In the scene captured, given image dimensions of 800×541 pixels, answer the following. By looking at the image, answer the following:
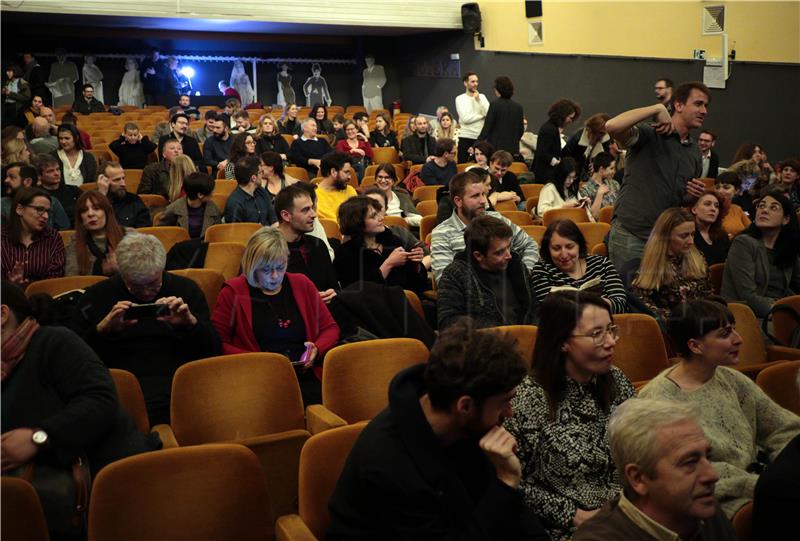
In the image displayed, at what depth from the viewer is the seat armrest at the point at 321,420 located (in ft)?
9.70

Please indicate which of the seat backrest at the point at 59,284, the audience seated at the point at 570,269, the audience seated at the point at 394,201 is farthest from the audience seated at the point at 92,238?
the audience seated at the point at 394,201

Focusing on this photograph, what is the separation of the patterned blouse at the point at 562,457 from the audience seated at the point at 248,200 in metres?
3.66

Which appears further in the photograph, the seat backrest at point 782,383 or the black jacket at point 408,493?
the seat backrest at point 782,383

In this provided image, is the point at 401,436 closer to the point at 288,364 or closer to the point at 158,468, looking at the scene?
the point at 158,468

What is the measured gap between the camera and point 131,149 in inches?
352

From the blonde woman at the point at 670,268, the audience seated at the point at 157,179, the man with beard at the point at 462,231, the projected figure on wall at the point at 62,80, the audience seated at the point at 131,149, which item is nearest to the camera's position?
the blonde woman at the point at 670,268

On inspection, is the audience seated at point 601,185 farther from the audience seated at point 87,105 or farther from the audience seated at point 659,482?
the audience seated at point 87,105

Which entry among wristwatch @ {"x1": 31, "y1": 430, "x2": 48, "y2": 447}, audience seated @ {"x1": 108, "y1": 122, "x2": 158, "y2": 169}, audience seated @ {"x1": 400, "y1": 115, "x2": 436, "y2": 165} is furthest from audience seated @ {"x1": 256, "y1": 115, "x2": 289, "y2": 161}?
wristwatch @ {"x1": 31, "y1": 430, "x2": 48, "y2": 447}

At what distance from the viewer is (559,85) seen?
1283 centimetres

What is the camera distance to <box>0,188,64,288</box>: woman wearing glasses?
452cm

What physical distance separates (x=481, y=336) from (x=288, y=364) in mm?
1256

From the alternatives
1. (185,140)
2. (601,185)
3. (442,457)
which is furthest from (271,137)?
(442,457)

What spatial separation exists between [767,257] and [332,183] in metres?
2.94

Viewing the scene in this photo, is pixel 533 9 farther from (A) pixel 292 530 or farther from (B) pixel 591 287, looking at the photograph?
(A) pixel 292 530
